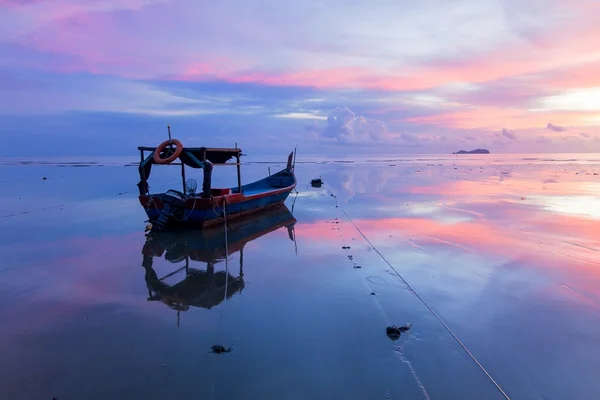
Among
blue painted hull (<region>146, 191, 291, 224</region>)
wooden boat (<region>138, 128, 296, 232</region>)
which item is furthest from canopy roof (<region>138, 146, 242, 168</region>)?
blue painted hull (<region>146, 191, 291, 224</region>)

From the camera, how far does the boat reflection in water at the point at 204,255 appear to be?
8.73 m

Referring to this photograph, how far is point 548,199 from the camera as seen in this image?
23203mm

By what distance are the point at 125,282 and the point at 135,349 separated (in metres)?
3.76

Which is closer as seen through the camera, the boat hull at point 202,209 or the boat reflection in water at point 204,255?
the boat reflection in water at point 204,255

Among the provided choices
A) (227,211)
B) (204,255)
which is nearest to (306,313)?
(204,255)

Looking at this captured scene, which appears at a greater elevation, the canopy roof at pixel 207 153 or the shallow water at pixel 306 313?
the canopy roof at pixel 207 153

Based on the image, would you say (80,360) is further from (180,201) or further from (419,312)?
(180,201)

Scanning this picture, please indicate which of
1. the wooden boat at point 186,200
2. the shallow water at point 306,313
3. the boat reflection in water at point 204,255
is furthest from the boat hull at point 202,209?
the shallow water at point 306,313

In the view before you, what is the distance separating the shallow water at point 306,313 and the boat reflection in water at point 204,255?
0.07 m

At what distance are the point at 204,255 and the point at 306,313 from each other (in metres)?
5.71

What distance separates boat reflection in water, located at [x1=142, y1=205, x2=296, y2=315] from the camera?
8727mm

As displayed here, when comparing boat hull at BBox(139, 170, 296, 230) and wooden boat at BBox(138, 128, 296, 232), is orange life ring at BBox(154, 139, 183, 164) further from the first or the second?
boat hull at BBox(139, 170, 296, 230)

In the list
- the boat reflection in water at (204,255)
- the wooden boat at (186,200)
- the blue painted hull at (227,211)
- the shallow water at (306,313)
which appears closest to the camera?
the shallow water at (306,313)

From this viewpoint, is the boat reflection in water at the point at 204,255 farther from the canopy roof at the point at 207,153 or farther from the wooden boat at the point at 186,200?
the canopy roof at the point at 207,153
